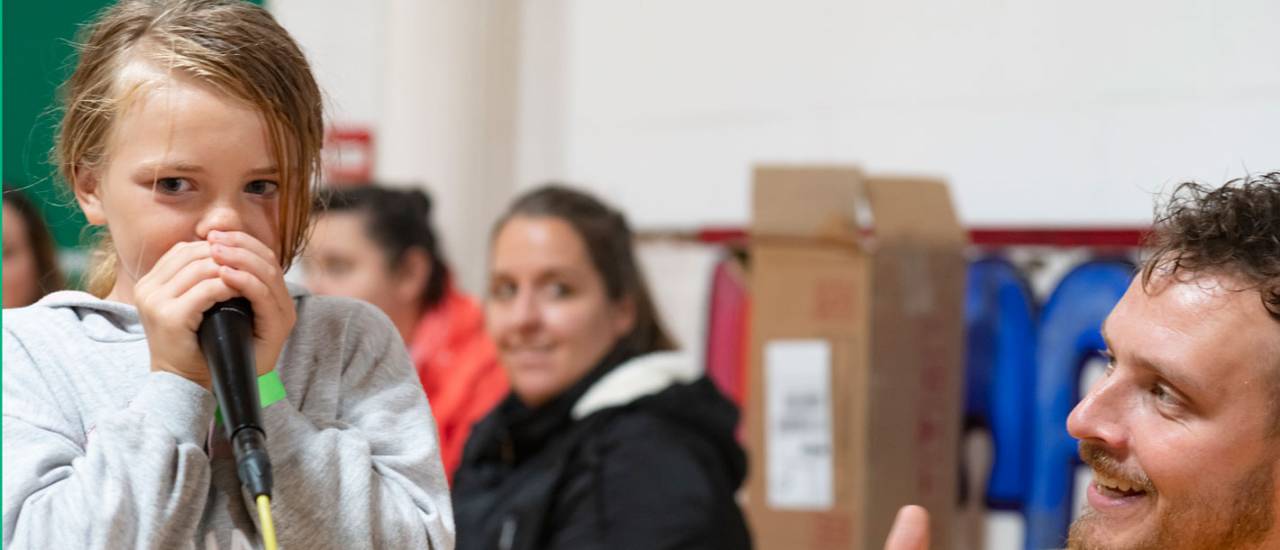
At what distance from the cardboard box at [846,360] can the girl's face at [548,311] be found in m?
0.36

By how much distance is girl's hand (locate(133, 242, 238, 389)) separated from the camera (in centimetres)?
78

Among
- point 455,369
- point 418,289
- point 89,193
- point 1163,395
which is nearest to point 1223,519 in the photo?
point 1163,395

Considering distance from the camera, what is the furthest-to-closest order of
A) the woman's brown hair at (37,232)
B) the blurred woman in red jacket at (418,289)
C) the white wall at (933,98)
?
the blurred woman in red jacket at (418,289) → the white wall at (933,98) → the woman's brown hair at (37,232)

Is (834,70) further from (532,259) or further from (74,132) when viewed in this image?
(74,132)

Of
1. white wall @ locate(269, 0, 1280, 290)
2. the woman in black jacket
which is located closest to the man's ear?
the woman in black jacket

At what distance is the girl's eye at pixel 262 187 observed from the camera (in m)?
0.86

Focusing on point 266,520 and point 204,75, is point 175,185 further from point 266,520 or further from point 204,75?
point 266,520

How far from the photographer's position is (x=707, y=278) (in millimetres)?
3693

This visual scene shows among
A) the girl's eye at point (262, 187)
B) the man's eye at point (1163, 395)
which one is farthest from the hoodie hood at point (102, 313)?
the man's eye at point (1163, 395)

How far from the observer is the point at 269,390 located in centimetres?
84

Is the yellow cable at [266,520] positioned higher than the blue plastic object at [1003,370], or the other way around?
the yellow cable at [266,520]

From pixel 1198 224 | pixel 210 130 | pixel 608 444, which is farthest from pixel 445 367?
pixel 210 130

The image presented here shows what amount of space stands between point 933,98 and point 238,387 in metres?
2.68

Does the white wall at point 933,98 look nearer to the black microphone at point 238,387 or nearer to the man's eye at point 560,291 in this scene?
the man's eye at point 560,291
